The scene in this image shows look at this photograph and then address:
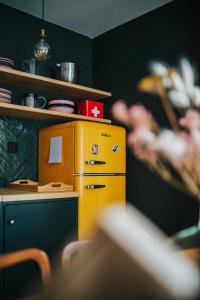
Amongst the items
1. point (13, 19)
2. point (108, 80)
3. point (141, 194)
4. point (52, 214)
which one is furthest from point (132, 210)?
point (13, 19)

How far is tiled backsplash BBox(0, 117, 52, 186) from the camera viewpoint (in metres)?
2.96

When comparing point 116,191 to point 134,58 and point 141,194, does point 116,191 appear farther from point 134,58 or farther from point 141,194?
point 134,58

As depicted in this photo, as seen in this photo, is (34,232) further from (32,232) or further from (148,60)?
(148,60)

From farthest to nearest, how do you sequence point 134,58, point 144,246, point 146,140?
point 134,58 → point 146,140 → point 144,246

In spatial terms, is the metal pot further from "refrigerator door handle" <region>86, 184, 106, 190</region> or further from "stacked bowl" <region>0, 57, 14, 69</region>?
"refrigerator door handle" <region>86, 184, 106, 190</region>

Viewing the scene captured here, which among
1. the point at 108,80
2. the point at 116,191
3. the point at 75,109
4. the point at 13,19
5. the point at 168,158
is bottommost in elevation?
the point at 116,191

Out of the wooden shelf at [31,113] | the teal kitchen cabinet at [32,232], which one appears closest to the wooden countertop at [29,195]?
the teal kitchen cabinet at [32,232]

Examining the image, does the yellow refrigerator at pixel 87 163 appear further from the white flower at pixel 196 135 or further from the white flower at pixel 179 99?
the white flower at pixel 196 135

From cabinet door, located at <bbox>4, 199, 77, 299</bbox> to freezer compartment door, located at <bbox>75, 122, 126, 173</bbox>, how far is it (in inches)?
14.6

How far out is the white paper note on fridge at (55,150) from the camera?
2.88m

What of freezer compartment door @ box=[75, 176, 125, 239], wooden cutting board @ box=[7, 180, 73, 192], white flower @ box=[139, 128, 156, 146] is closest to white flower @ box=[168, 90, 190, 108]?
white flower @ box=[139, 128, 156, 146]

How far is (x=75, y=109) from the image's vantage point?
3.34 m

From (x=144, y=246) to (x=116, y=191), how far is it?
2117 millimetres

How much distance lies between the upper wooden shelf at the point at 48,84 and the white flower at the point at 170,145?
829 millimetres
